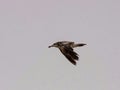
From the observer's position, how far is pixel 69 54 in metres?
28.5

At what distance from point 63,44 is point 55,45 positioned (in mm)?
548

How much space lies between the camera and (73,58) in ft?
91.9

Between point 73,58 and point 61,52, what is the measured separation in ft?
5.67

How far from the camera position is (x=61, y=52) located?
2956 centimetres

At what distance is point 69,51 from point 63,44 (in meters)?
0.92

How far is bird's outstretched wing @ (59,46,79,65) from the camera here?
2795 cm

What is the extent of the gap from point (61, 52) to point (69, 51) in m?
0.94

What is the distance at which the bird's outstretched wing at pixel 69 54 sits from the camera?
91.7 feet

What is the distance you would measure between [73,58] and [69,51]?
34.2 inches

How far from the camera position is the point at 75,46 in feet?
95.6

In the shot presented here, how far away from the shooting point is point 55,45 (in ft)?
97.7

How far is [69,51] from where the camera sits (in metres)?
28.8

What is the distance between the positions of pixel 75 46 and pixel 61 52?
3.24 ft

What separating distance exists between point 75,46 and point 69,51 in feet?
1.98
